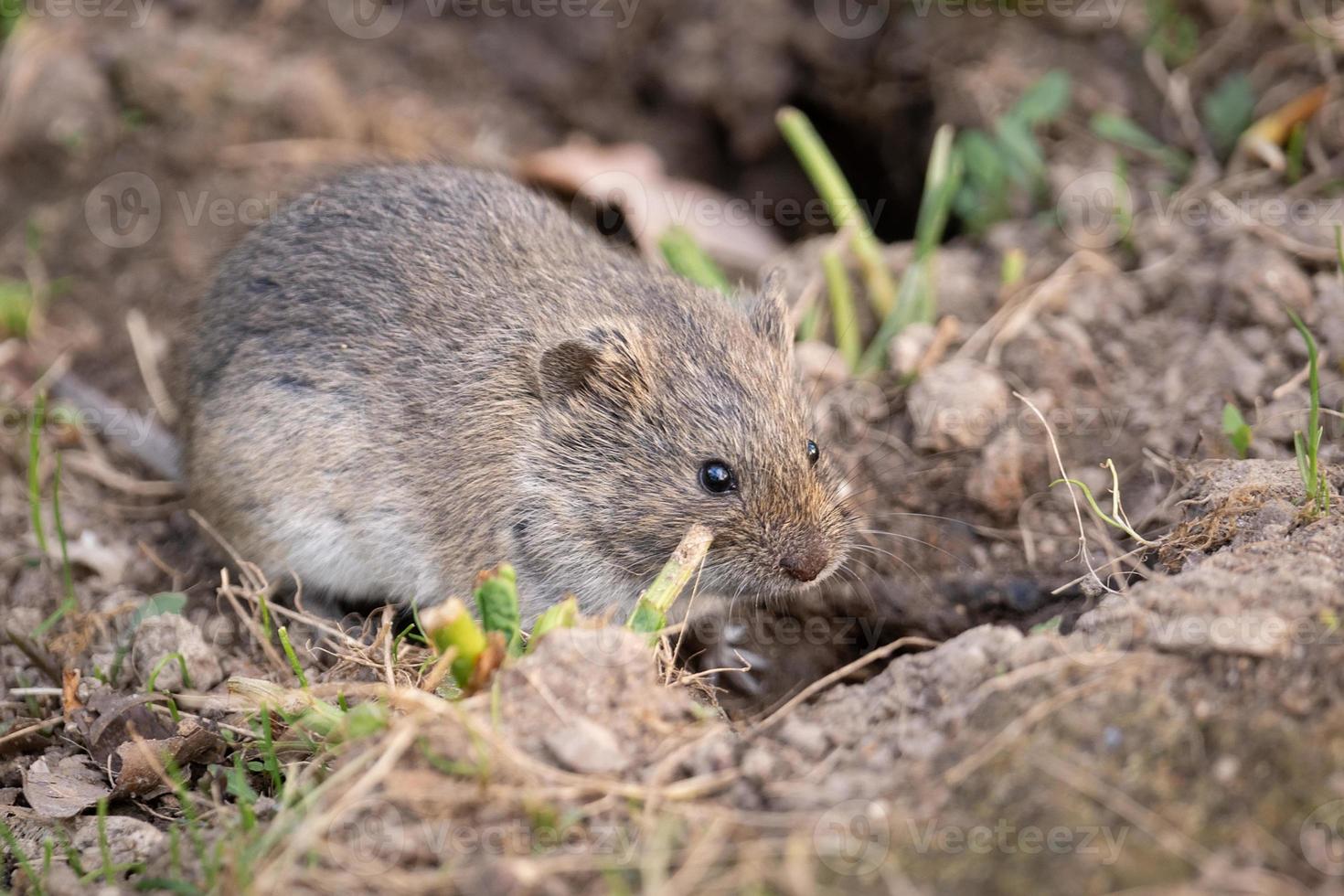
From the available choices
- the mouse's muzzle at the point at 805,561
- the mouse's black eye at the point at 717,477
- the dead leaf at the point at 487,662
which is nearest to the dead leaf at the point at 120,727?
the dead leaf at the point at 487,662

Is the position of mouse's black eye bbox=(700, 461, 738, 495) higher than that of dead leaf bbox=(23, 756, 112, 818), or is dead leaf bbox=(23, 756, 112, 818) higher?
mouse's black eye bbox=(700, 461, 738, 495)

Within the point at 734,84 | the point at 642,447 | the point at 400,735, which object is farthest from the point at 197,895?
the point at 734,84

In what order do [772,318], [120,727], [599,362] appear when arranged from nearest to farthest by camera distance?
1. [120,727]
2. [599,362]
3. [772,318]

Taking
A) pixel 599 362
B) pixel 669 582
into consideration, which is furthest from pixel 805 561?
pixel 599 362

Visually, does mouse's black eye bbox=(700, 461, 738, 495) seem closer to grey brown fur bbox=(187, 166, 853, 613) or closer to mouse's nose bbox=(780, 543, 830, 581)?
grey brown fur bbox=(187, 166, 853, 613)

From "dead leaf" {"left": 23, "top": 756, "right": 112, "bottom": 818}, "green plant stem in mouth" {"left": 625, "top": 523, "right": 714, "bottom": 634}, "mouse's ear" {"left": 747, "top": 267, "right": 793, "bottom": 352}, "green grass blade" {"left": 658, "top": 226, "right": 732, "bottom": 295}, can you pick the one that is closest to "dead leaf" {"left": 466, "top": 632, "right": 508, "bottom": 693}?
"green plant stem in mouth" {"left": 625, "top": 523, "right": 714, "bottom": 634}

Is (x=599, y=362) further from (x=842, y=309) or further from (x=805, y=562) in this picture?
(x=842, y=309)
